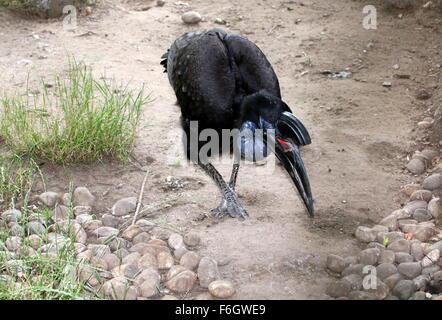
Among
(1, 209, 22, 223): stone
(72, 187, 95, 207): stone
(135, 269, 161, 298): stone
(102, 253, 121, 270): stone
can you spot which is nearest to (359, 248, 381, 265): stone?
(135, 269, 161, 298): stone

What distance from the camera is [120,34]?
22.8 feet

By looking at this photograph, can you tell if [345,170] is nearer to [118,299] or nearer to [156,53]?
[118,299]

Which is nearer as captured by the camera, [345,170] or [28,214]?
[28,214]

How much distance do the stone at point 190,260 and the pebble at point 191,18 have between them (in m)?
4.59

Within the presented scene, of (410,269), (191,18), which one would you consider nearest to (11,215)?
(410,269)

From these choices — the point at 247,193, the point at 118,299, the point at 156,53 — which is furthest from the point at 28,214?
the point at 156,53

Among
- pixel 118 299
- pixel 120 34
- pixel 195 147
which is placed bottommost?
pixel 118 299

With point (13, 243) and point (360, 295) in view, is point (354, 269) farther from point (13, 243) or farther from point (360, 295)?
point (13, 243)

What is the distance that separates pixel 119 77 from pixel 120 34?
4.47ft

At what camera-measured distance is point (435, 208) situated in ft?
11.9

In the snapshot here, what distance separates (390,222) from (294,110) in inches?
78.3

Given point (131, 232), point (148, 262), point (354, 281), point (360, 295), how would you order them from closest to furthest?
point (360, 295) → point (354, 281) → point (148, 262) → point (131, 232)

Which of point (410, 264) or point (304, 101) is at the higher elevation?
point (304, 101)

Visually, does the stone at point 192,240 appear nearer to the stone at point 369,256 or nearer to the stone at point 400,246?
the stone at point 369,256
